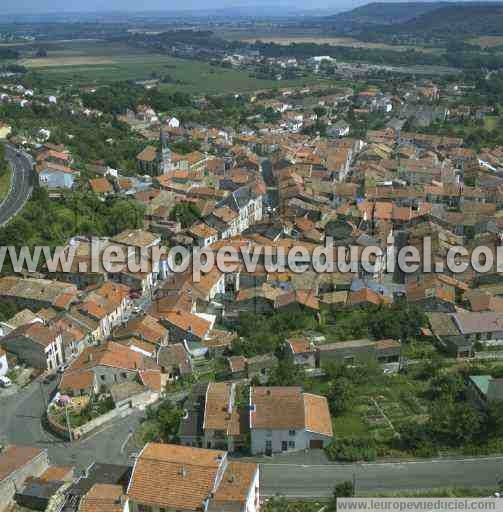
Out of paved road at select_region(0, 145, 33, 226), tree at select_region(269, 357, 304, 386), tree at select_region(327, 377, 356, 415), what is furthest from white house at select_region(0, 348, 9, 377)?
paved road at select_region(0, 145, 33, 226)

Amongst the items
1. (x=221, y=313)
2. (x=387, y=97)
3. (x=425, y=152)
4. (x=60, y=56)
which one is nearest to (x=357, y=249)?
(x=221, y=313)

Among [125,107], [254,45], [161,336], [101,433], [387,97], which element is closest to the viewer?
[101,433]

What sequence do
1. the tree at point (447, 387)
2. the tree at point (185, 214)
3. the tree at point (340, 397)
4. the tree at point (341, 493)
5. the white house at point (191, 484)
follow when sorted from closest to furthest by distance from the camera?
1. the white house at point (191, 484)
2. the tree at point (341, 493)
3. the tree at point (340, 397)
4. the tree at point (447, 387)
5. the tree at point (185, 214)

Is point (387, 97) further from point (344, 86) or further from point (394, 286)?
point (394, 286)

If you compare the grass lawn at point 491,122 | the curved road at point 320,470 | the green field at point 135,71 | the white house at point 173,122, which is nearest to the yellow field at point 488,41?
the green field at point 135,71

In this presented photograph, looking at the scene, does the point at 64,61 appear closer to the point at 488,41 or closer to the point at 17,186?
the point at 488,41

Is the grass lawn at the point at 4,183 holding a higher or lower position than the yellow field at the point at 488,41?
lower

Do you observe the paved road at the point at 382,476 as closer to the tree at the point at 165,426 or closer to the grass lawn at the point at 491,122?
the tree at the point at 165,426
